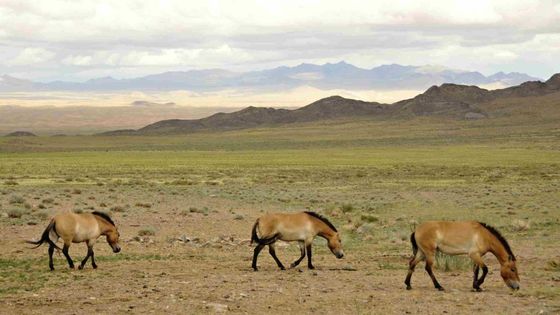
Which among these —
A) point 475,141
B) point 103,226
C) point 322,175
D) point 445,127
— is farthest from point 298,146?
point 103,226

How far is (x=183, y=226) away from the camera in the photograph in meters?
23.6

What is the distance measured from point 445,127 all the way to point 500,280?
442 feet

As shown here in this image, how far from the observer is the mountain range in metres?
179

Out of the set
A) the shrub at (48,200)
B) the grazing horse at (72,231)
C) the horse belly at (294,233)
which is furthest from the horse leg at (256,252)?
the shrub at (48,200)

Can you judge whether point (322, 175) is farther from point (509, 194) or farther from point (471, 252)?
point (471, 252)

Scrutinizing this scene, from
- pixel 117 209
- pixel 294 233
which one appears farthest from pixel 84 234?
pixel 117 209

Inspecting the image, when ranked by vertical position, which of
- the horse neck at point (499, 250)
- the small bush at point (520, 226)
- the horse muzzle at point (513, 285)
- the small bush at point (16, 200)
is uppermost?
the horse neck at point (499, 250)

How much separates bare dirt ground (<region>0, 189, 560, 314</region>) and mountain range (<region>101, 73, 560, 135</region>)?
6178 inches

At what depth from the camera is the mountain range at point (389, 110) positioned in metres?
179

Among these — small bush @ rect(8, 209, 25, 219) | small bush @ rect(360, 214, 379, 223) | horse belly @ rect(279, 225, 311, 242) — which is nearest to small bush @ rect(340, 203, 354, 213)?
small bush @ rect(360, 214, 379, 223)

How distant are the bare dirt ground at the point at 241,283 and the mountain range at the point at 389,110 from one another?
156926 millimetres

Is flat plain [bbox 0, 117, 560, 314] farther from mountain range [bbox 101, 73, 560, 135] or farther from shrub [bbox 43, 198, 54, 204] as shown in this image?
mountain range [bbox 101, 73, 560, 135]

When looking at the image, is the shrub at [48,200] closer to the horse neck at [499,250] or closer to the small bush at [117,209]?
the small bush at [117,209]

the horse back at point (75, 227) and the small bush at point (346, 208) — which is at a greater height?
the horse back at point (75, 227)
